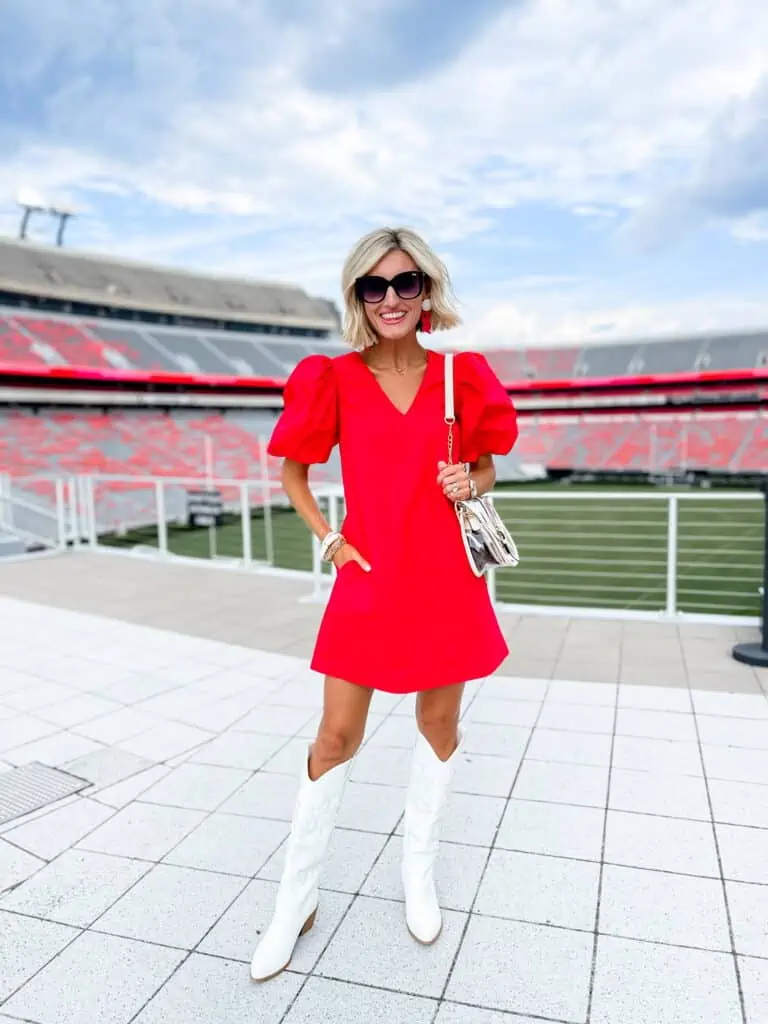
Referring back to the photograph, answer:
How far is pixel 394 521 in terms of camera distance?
137 centimetres

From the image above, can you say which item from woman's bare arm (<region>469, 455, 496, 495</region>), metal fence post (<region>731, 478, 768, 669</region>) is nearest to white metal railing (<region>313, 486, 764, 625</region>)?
metal fence post (<region>731, 478, 768, 669</region>)

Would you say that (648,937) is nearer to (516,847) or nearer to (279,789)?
(516,847)

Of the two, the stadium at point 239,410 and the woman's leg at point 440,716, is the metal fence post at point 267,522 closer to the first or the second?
the stadium at point 239,410

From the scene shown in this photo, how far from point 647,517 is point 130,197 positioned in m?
23.3

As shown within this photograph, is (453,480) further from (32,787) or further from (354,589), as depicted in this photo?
(32,787)

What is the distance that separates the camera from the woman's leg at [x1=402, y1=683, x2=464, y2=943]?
4.87ft

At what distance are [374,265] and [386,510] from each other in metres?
0.44

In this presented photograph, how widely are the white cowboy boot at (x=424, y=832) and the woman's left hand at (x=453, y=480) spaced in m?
0.52

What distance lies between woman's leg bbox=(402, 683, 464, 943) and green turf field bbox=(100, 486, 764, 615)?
73.6 inches

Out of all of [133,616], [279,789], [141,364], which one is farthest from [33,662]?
[141,364]

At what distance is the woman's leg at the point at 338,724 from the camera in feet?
4.63

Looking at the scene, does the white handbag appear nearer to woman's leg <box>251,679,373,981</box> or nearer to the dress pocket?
Result: the dress pocket

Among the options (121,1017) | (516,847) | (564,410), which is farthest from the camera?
(564,410)

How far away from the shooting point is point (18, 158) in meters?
24.5
